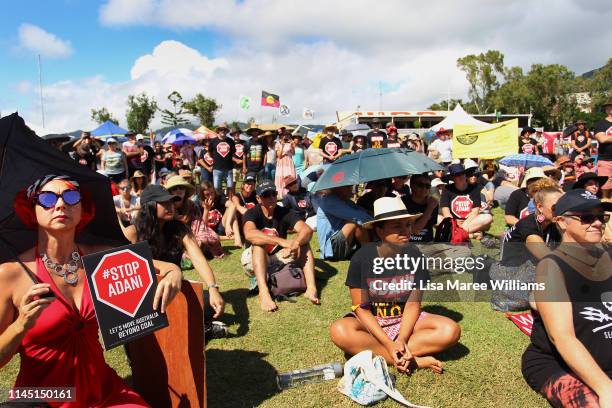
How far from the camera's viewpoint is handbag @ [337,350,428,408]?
3.19m

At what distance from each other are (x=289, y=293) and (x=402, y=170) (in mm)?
2056

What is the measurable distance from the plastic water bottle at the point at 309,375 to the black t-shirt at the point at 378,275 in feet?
1.82

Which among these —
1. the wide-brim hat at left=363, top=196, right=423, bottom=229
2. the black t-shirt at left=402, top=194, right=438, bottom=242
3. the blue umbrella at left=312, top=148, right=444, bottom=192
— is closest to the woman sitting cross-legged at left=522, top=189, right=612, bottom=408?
the wide-brim hat at left=363, top=196, right=423, bottom=229

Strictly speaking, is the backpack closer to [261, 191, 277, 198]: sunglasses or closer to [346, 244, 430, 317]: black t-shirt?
[261, 191, 277, 198]: sunglasses

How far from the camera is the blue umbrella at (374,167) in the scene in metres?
5.70

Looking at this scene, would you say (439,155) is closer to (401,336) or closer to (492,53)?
(401,336)

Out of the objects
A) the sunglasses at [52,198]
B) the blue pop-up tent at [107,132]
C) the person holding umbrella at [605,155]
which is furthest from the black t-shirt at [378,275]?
the blue pop-up tent at [107,132]

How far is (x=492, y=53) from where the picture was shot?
6869 cm

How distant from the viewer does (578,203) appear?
2.76 meters

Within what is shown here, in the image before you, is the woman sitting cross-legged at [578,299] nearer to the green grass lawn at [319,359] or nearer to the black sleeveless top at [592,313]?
the black sleeveless top at [592,313]

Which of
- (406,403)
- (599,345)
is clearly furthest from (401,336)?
(599,345)

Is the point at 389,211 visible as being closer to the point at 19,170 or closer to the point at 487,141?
the point at 19,170

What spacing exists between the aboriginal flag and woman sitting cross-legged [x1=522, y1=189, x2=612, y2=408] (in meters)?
23.3

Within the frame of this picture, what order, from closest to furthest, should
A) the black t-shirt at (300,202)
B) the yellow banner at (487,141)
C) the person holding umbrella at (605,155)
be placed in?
the person holding umbrella at (605,155) < the black t-shirt at (300,202) < the yellow banner at (487,141)
